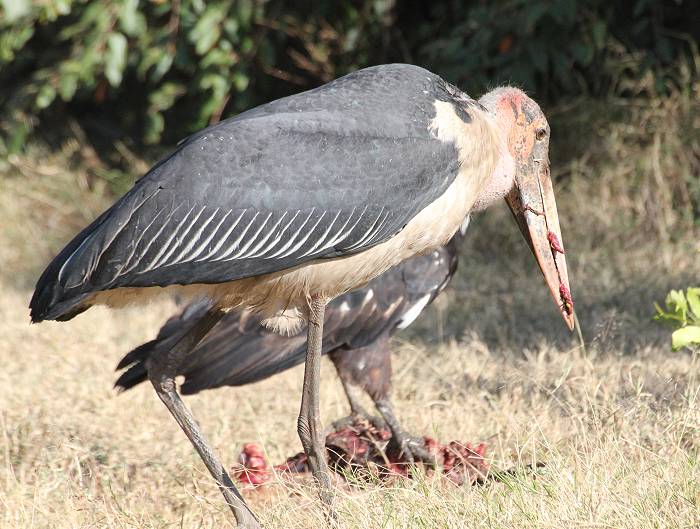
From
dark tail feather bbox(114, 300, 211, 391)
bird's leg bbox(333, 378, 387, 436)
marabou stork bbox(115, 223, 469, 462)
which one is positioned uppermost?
dark tail feather bbox(114, 300, 211, 391)

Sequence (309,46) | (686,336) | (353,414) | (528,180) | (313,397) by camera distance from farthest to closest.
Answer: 1. (309,46)
2. (353,414)
3. (528,180)
4. (313,397)
5. (686,336)

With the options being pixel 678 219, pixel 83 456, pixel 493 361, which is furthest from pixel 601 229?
pixel 83 456

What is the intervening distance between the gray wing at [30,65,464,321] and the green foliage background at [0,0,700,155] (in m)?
2.86

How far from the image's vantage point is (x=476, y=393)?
4.28 metres

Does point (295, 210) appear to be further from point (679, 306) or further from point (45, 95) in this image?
point (45, 95)

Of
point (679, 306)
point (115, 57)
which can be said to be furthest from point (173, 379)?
point (115, 57)

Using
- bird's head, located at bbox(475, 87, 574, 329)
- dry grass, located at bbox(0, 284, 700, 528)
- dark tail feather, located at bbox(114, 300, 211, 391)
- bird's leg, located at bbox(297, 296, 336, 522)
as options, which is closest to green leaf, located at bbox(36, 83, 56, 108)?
dry grass, located at bbox(0, 284, 700, 528)

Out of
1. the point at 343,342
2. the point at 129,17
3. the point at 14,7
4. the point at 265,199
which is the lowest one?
the point at 343,342

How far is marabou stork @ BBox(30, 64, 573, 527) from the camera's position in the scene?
3010 millimetres

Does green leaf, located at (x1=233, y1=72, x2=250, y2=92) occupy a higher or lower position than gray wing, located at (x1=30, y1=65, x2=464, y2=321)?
lower

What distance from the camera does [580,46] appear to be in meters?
6.08

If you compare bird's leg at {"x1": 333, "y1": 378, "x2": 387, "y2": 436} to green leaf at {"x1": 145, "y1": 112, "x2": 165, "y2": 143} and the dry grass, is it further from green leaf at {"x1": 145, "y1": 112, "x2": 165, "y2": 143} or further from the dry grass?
green leaf at {"x1": 145, "y1": 112, "x2": 165, "y2": 143}

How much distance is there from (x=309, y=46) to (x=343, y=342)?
2964 millimetres

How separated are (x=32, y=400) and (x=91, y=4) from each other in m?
2.76
